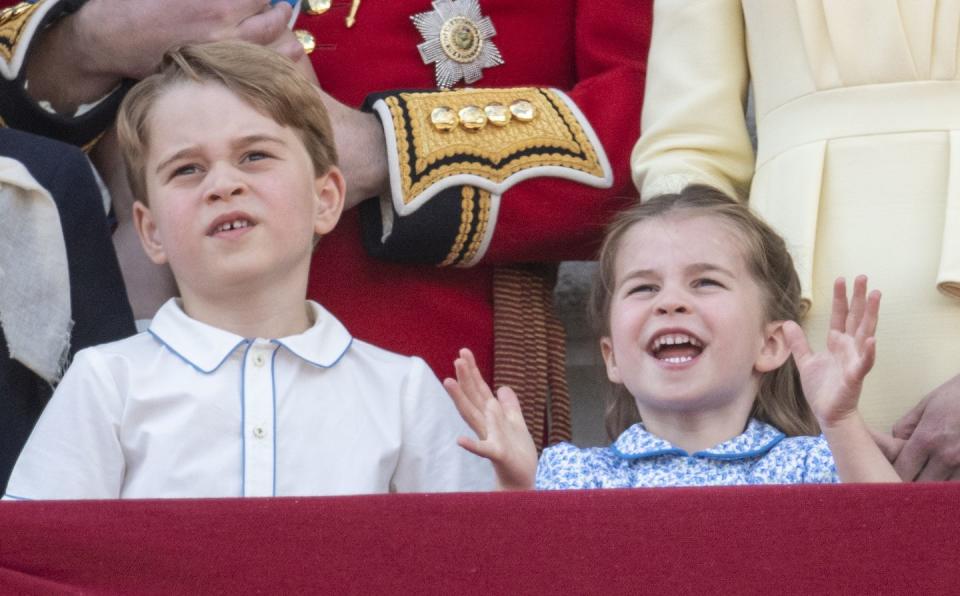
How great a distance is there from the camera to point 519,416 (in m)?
2.15

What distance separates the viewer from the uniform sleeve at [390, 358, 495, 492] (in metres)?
2.34

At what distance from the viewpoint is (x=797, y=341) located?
80.0 inches

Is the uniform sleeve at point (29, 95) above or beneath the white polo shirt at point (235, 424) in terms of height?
above

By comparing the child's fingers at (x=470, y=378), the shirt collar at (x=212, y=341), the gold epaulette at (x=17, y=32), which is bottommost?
the shirt collar at (x=212, y=341)

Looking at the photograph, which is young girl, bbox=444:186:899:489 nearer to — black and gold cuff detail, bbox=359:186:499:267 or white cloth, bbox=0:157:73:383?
black and gold cuff detail, bbox=359:186:499:267

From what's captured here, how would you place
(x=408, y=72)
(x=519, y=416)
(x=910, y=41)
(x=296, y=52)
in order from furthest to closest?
(x=408, y=72)
(x=296, y=52)
(x=910, y=41)
(x=519, y=416)

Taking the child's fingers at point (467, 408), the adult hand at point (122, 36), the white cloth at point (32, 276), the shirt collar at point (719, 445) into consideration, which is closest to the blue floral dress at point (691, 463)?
the shirt collar at point (719, 445)

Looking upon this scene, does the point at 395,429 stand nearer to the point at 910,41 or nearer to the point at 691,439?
the point at 691,439

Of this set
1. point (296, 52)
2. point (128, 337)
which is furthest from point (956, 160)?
point (128, 337)

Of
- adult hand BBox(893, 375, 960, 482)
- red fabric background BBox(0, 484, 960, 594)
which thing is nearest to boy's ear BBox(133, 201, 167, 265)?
red fabric background BBox(0, 484, 960, 594)

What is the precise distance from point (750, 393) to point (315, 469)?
561 mm

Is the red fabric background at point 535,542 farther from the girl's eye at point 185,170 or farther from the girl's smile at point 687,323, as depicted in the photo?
the girl's eye at point 185,170

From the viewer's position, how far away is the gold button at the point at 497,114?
2.66m

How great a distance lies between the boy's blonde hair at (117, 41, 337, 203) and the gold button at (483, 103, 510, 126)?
0.28 metres
